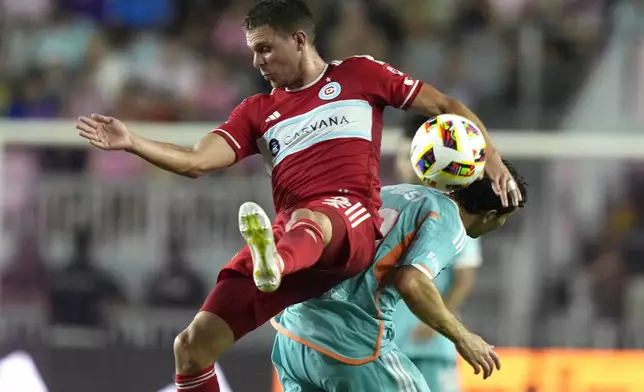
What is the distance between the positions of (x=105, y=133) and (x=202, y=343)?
75cm

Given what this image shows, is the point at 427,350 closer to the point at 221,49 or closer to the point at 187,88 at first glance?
the point at 187,88

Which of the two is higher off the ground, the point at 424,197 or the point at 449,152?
the point at 449,152

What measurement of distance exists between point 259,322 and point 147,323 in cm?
348

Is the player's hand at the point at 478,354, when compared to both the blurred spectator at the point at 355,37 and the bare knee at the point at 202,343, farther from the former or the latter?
the blurred spectator at the point at 355,37

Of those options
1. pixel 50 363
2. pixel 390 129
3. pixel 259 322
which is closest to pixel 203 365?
pixel 259 322

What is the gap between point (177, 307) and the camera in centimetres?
734

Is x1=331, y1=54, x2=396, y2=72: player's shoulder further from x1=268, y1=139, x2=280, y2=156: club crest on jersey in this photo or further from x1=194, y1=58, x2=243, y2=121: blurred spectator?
x1=194, y1=58, x2=243, y2=121: blurred spectator

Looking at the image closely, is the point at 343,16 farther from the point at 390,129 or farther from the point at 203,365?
the point at 203,365

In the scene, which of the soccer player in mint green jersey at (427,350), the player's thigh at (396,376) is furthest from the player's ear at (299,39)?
the soccer player in mint green jersey at (427,350)

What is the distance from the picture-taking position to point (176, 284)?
739 cm

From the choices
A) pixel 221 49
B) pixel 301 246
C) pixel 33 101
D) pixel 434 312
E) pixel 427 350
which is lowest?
pixel 427 350

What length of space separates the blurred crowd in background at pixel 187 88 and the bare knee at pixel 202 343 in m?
3.45

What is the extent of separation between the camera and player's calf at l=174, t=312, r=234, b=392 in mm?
3891

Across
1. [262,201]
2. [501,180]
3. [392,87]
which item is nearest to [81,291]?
[262,201]
